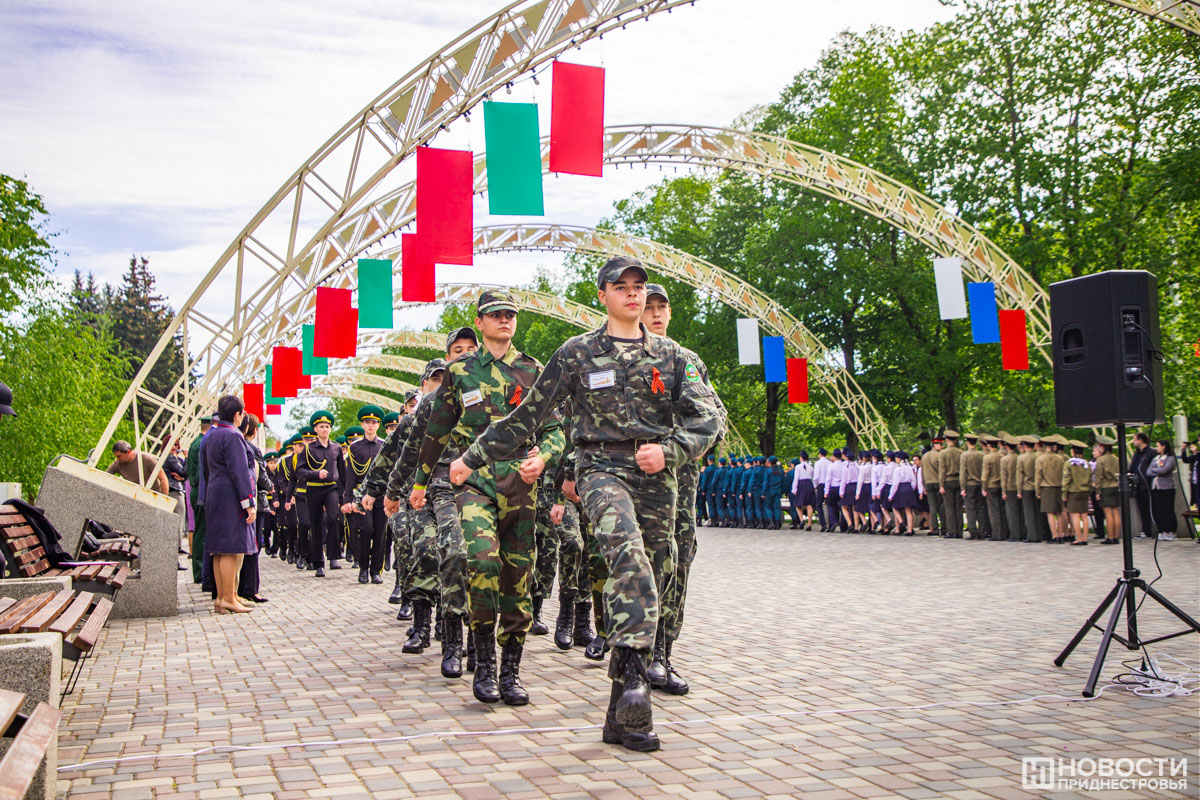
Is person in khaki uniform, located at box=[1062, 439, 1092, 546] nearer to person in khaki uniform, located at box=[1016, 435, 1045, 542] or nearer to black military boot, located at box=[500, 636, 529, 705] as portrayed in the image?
person in khaki uniform, located at box=[1016, 435, 1045, 542]

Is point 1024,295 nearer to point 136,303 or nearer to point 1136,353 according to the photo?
point 1136,353

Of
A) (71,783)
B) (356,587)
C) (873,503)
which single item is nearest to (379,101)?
(356,587)

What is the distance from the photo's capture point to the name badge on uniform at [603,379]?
Result: 5.26m

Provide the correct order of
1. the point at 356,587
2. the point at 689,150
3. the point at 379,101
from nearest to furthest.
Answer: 1. the point at 356,587
2. the point at 379,101
3. the point at 689,150

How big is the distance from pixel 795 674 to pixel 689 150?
18.2 meters

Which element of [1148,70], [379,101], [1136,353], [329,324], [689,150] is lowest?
[1136,353]

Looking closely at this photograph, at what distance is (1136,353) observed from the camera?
6.46m

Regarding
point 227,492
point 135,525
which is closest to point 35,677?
point 227,492

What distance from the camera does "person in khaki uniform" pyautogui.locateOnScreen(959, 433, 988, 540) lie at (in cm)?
2106

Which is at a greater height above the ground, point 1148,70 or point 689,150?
point 1148,70

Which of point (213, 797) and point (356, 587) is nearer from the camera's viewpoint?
point (213, 797)

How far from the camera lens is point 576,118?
12844mm

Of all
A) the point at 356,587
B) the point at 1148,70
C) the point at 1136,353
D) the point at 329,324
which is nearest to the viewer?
the point at 1136,353

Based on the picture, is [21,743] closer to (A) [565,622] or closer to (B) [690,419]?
(B) [690,419]
